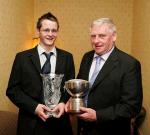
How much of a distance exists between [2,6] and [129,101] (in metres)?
1.65

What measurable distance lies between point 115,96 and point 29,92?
2.09ft

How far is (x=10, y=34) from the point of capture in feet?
10.2

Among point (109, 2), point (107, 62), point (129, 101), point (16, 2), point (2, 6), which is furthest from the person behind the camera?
point (109, 2)

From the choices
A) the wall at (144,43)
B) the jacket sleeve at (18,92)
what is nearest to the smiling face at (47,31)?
the jacket sleeve at (18,92)

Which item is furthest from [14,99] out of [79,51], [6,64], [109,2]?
[109,2]

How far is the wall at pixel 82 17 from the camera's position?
163 inches

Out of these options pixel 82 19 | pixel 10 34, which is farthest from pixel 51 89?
pixel 82 19

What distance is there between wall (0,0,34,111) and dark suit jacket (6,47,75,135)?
722 mm

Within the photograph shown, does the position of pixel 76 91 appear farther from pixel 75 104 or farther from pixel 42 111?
pixel 42 111

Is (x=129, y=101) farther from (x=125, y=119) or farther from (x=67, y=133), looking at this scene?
(x=67, y=133)

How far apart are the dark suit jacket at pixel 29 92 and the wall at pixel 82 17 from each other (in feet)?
6.58

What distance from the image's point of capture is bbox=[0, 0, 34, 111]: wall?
9.41 ft

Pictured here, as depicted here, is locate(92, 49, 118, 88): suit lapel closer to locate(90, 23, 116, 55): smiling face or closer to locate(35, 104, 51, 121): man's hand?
locate(90, 23, 116, 55): smiling face

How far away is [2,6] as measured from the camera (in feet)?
9.30
